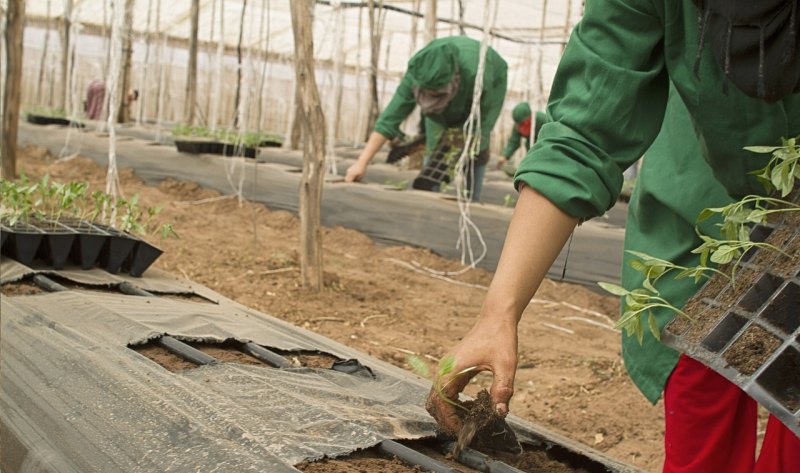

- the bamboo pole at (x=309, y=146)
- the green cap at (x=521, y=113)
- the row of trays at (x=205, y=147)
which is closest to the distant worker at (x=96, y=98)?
the row of trays at (x=205, y=147)

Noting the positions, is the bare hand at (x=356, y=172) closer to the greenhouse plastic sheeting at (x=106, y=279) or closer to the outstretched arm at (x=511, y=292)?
the greenhouse plastic sheeting at (x=106, y=279)

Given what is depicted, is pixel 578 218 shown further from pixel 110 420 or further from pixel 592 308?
pixel 592 308

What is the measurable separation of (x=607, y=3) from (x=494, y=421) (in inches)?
24.8

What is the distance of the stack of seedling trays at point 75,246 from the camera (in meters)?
2.50

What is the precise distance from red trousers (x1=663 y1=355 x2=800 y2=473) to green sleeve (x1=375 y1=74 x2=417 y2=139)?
406cm

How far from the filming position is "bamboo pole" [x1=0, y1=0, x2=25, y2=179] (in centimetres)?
472

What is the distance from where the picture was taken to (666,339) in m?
1.02

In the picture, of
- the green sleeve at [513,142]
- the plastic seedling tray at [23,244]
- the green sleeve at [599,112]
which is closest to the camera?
the green sleeve at [599,112]

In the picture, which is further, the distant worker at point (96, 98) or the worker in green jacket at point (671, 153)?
the distant worker at point (96, 98)

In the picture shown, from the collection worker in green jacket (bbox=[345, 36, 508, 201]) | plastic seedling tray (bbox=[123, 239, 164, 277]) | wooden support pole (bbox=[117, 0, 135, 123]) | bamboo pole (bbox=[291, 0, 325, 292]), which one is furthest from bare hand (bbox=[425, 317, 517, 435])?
wooden support pole (bbox=[117, 0, 135, 123])

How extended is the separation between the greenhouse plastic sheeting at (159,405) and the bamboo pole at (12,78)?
10.8 feet

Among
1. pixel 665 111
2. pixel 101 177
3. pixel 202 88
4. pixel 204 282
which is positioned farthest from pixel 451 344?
pixel 202 88

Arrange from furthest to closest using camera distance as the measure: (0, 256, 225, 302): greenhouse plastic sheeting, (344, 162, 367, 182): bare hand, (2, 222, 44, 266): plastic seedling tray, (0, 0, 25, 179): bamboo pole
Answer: (344, 162, 367, 182): bare hand → (0, 0, 25, 179): bamboo pole → (2, 222, 44, 266): plastic seedling tray → (0, 256, 225, 302): greenhouse plastic sheeting

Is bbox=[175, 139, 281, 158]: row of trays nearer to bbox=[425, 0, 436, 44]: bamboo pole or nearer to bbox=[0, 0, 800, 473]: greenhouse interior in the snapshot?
bbox=[425, 0, 436, 44]: bamboo pole
